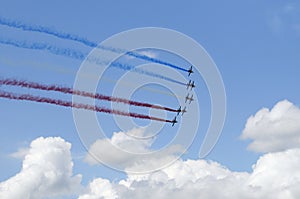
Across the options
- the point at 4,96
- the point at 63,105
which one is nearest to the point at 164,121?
the point at 63,105

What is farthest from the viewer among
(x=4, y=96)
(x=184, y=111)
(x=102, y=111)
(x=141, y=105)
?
(x=184, y=111)

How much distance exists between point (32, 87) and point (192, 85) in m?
50.0

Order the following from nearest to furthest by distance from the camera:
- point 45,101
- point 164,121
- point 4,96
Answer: point 4,96 < point 45,101 < point 164,121

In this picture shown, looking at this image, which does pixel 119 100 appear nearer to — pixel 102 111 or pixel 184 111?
pixel 102 111

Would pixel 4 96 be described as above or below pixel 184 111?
below

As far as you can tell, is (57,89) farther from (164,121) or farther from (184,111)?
(184,111)

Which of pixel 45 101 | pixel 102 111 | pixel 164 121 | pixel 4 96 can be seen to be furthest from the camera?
pixel 164 121

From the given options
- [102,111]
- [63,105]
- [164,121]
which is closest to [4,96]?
[63,105]

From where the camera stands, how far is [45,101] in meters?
97.4

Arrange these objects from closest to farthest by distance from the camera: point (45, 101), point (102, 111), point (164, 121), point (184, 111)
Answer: point (45, 101), point (102, 111), point (164, 121), point (184, 111)

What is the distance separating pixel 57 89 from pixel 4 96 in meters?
11.1

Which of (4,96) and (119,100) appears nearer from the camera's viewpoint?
(4,96)

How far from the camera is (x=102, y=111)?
105 m

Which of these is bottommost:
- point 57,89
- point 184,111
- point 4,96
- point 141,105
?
point 4,96
